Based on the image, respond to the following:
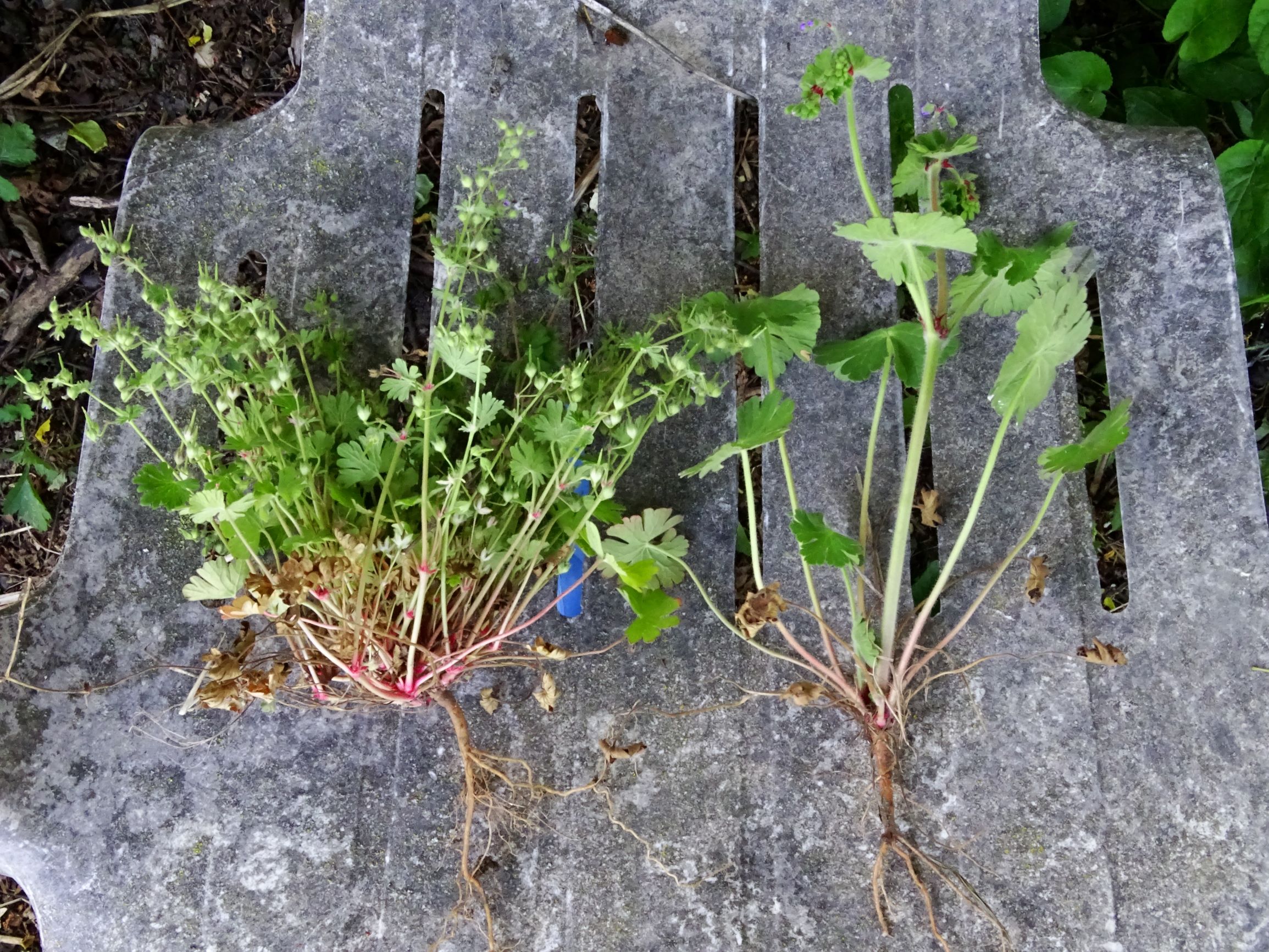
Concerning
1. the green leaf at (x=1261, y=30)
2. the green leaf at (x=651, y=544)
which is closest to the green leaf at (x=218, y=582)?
the green leaf at (x=651, y=544)

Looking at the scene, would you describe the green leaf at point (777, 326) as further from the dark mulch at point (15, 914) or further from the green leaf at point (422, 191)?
the dark mulch at point (15, 914)

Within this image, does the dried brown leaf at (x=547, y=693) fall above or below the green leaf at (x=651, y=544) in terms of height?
below

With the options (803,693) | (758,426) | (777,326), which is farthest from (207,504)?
(803,693)

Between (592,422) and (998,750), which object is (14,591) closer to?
(592,422)

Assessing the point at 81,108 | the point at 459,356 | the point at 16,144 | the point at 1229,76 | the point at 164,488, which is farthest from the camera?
the point at 81,108

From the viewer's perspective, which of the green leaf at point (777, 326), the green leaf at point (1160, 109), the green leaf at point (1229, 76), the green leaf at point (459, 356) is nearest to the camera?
the green leaf at point (459, 356)

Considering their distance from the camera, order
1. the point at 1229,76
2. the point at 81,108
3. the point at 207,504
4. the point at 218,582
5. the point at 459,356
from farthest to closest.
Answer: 1. the point at 81,108
2. the point at 1229,76
3. the point at 218,582
4. the point at 207,504
5. the point at 459,356

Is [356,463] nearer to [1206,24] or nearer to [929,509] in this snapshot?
[929,509]
